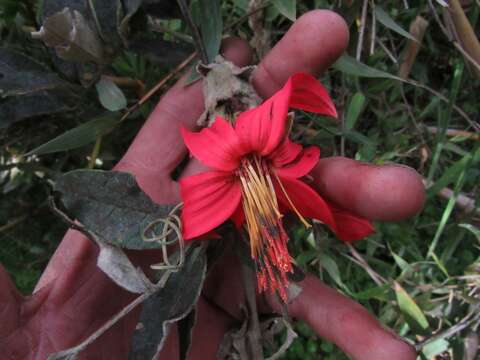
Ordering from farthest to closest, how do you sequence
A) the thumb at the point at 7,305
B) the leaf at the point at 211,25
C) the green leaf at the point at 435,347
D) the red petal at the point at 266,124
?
the green leaf at the point at 435,347 → the leaf at the point at 211,25 → the thumb at the point at 7,305 → the red petal at the point at 266,124

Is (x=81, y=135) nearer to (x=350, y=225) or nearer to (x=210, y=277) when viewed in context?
(x=210, y=277)

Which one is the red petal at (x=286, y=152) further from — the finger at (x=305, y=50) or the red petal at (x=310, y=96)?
the finger at (x=305, y=50)

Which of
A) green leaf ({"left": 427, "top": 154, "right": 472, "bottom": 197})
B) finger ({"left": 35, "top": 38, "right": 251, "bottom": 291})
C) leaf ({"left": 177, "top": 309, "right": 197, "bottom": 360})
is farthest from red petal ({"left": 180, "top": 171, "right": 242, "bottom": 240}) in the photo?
green leaf ({"left": 427, "top": 154, "right": 472, "bottom": 197})

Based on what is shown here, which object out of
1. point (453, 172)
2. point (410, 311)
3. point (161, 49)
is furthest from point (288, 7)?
point (410, 311)

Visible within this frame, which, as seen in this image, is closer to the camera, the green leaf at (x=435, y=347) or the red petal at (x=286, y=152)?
the red petal at (x=286, y=152)

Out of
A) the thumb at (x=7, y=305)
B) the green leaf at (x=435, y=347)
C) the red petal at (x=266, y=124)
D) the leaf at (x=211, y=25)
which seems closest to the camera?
the red petal at (x=266, y=124)

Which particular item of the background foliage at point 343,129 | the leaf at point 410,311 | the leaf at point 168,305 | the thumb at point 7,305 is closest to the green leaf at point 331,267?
the background foliage at point 343,129

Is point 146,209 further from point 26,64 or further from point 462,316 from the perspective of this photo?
point 462,316
